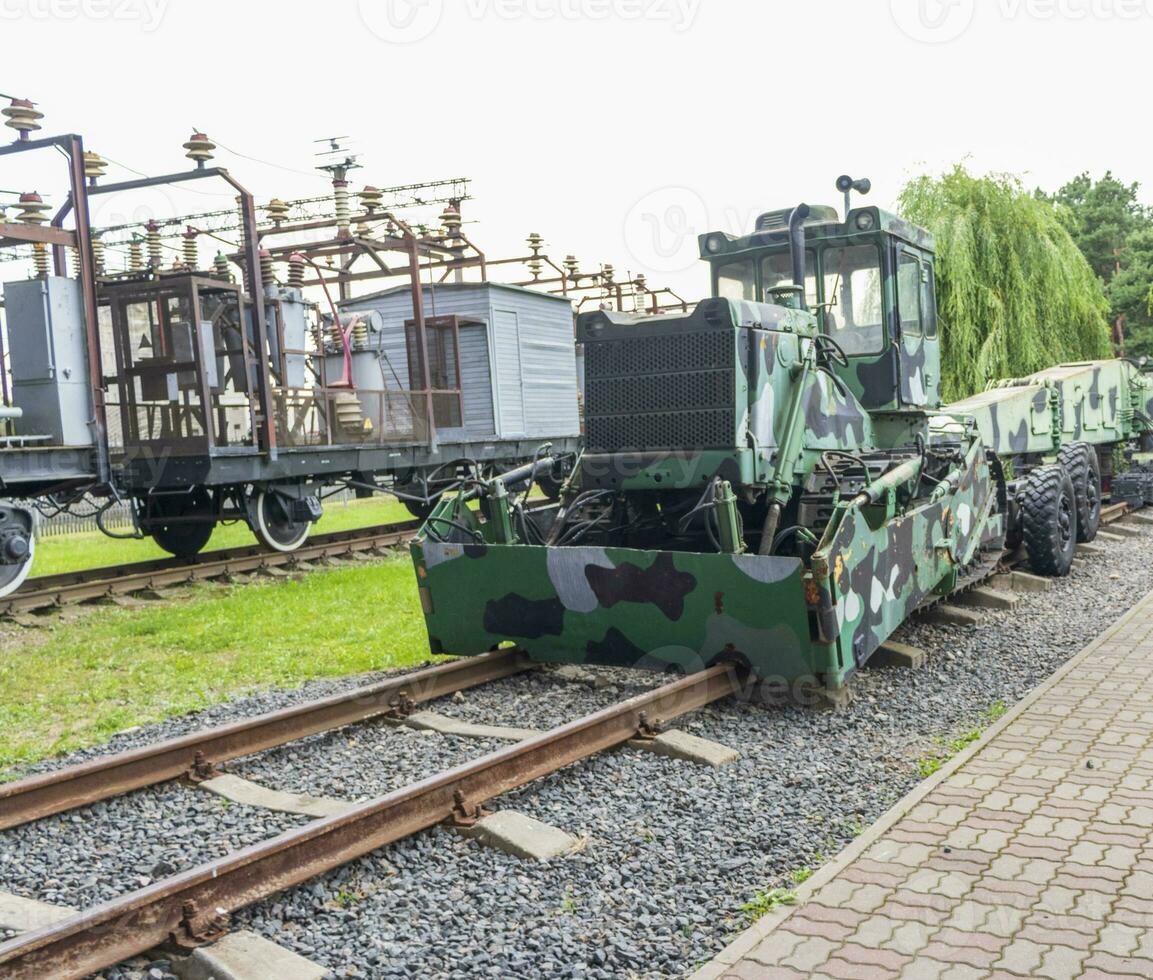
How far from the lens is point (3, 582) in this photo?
33.6 feet

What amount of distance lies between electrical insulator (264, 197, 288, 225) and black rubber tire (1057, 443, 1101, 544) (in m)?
10.8

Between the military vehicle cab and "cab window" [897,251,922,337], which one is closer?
the military vehicle cab

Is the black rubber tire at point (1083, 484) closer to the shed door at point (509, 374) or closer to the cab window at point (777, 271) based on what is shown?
the cab window at point (777, 271)

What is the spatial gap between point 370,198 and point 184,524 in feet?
17.1

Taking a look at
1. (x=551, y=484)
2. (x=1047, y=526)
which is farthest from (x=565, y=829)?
(x=1047, y=526)

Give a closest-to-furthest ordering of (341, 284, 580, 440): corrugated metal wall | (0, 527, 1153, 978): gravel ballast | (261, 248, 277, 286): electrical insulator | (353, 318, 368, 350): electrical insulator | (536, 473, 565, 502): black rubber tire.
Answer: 1. (0, 527, 1153, 978): gravel ballast
2. (536, 473, 565, 502): black rubber tire
3. (261, 248, 277, 286): electrical insulator
4. (353, 318, 368, 350): electrical insulator
5. (341, 284, 580, 440): corrugated metal wall

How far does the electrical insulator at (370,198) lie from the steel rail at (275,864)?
11.6 metres

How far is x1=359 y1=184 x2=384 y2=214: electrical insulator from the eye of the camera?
15312 millimetres

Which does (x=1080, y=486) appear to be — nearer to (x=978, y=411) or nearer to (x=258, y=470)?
(x=978, y=411)

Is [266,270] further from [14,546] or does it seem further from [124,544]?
[124,544]

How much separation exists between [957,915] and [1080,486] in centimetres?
881

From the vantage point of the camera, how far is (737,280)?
27.8ft

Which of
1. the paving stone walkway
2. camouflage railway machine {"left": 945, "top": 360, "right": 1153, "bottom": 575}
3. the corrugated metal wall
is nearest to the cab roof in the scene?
camouflage railway machine {"left": 945, "top": 360, "right": 1153, "bottom": 575}

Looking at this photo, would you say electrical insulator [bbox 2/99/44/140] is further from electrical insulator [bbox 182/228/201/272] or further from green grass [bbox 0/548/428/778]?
green grass [bbox 0/548/428/778]
